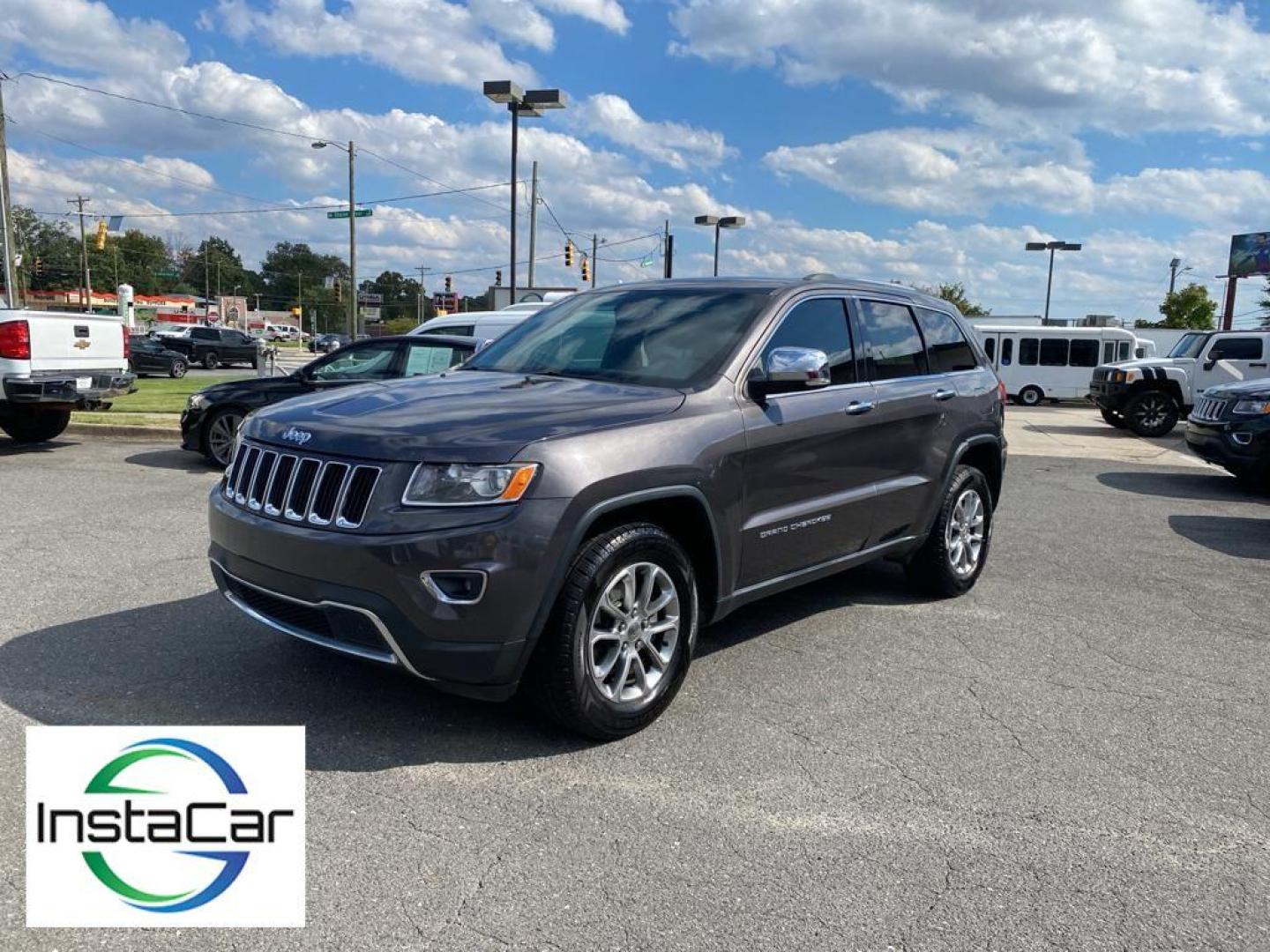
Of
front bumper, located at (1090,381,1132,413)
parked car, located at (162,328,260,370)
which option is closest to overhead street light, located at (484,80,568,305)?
front bumper, located at (1090,381,1132,413)

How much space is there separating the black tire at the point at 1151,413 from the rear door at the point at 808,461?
1632cm

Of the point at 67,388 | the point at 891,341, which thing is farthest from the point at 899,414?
the point at 67,388

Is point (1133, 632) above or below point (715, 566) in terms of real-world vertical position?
below

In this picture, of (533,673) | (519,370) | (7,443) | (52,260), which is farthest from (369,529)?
(52,260)

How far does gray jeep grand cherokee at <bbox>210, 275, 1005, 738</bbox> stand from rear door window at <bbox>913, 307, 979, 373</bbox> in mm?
366

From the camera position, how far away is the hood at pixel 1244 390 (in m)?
10.2

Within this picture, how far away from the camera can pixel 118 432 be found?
12.4m

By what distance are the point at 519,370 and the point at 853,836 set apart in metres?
2.66

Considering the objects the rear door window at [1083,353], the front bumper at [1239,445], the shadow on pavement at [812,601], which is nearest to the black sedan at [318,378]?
the shadow on pavement at [812,601]

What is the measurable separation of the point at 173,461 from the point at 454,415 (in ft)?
26.8

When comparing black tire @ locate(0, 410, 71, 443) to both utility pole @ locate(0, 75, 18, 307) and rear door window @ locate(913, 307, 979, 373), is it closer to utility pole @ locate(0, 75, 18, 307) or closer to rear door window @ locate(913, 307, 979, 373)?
rear door window @ locate(913, 307, 979, 373)

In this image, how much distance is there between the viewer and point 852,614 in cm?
550

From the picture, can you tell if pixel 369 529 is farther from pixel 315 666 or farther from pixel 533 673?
pixel 315 666

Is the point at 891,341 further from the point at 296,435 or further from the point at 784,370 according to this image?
the point at 296,435
